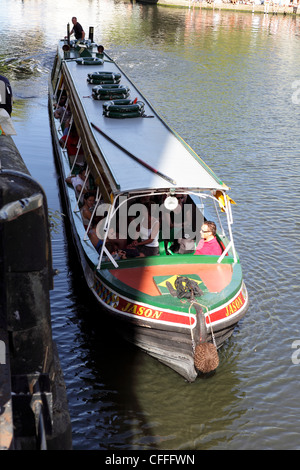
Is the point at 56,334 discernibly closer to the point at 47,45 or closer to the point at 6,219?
the point at 6,219

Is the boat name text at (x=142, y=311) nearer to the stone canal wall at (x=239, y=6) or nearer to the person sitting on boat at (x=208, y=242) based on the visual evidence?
the person sitting on boat at (x=208, y=242)

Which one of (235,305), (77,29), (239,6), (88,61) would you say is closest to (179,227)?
(235,305)

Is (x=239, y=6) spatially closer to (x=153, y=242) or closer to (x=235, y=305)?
(x=153, y=242)

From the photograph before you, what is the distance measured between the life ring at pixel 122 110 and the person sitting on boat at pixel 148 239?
3065mm

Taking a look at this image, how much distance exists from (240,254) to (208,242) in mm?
2964

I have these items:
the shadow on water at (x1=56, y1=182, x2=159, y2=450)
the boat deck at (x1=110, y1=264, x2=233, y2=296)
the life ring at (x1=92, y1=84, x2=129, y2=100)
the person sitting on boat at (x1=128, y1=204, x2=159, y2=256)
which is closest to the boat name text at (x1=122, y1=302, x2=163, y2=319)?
the boat deck at (x1=110, y1=264, x2=233, y2=296)

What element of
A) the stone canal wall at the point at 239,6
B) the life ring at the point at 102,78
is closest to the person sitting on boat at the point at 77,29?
the life ring at the point at 102,78

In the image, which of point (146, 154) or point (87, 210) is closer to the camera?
point (146, 154)

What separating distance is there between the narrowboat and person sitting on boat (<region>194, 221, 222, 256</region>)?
0.19ft

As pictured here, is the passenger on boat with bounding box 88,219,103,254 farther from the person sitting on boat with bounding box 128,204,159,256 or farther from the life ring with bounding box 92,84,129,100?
the life ring with bounding box 92,84,129,100

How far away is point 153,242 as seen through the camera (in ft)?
32.6

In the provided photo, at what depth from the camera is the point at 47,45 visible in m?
36.3
